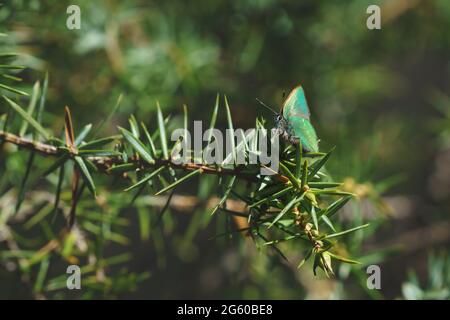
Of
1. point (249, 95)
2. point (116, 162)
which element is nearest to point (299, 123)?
point (116, 162)

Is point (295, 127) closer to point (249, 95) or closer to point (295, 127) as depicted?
point (295, 127)

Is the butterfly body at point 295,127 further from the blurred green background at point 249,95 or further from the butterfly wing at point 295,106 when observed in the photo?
the blurred green background at point 249,95

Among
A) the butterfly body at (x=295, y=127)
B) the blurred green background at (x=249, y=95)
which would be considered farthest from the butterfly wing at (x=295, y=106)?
the blurred green background at (x=249, y=95)

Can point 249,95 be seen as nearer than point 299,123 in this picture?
No

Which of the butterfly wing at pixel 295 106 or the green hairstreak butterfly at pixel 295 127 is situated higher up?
the butterfly wing at pixel 295 106

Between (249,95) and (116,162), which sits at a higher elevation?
(249,95)

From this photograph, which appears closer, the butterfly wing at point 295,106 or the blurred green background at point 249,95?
the butterfly wing at point 295,106

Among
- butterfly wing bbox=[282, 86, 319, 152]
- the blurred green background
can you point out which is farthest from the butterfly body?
the blurred green background
